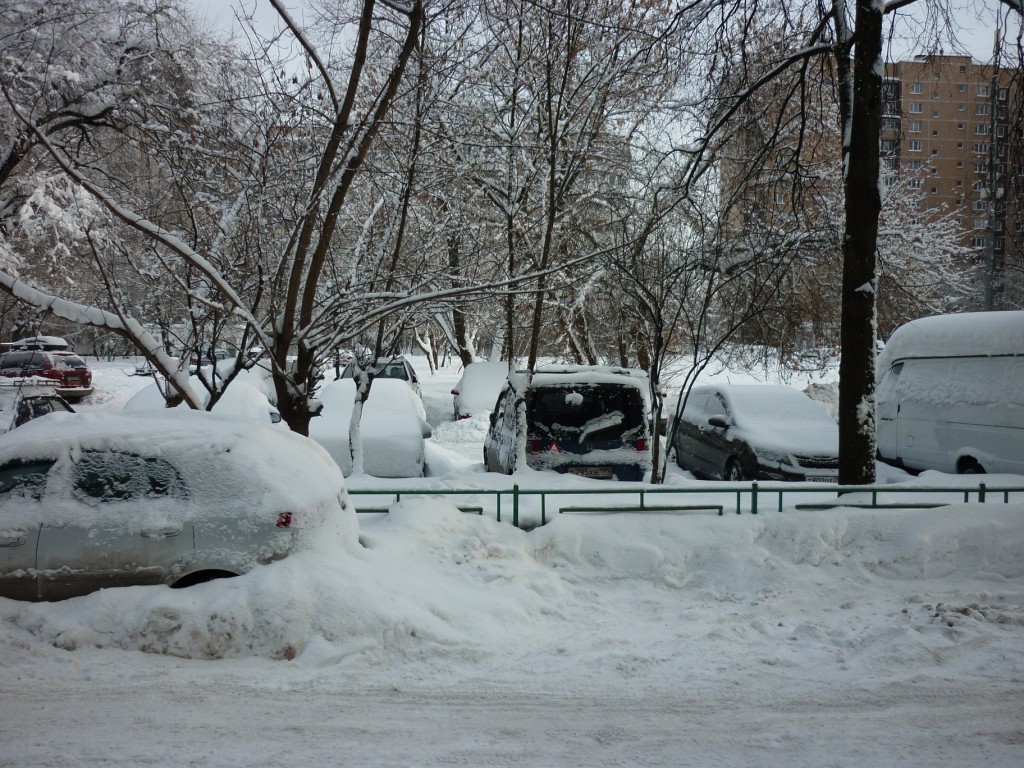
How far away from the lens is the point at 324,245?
687 cm

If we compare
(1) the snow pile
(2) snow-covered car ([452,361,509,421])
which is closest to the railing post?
(1) the snow pile

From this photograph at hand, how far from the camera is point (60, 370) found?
25.1 metres

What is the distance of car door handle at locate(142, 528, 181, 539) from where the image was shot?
521cm

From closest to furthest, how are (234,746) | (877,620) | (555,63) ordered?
(234,746)
(877,620)
(555,63)

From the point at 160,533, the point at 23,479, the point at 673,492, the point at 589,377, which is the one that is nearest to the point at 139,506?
the point at 160,533

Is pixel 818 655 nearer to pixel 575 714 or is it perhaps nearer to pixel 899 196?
pixel 575 714

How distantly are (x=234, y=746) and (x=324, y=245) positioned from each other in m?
4.46

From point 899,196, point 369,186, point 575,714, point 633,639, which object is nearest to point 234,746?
point 575,714

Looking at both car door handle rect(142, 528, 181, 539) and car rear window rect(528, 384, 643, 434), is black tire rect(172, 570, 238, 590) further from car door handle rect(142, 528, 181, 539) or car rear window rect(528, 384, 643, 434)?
car rear window rect(528, 384, 643, 434)

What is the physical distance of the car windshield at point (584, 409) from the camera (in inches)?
358

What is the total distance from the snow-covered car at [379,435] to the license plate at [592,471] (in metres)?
2.63

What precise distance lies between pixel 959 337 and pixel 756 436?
3.36m

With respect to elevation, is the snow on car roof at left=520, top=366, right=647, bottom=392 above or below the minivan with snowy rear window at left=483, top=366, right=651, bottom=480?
above

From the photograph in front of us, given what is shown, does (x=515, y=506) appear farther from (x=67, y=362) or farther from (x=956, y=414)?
(x=67, y=362)
